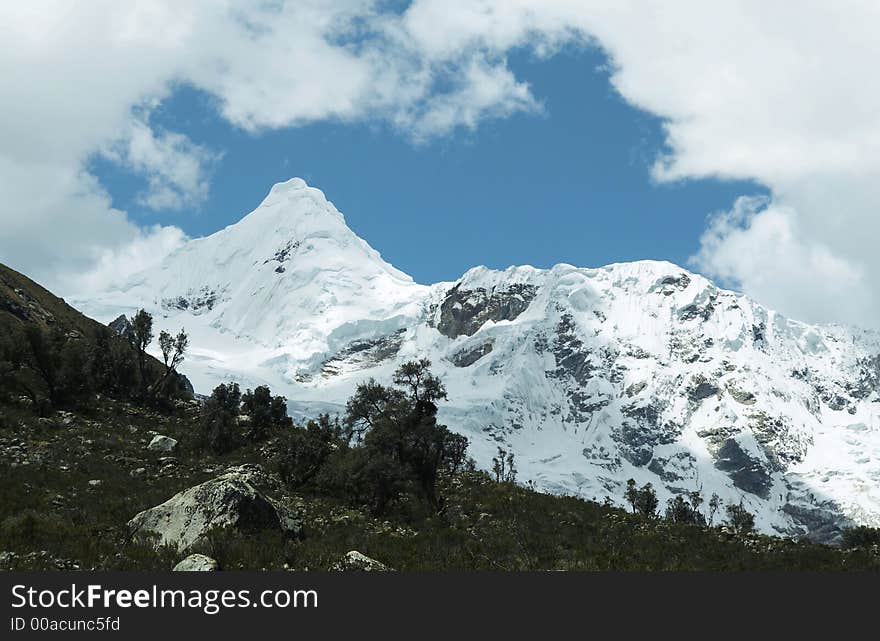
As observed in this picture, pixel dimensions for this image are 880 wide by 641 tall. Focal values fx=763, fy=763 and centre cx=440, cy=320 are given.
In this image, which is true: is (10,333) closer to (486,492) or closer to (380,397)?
(380,397)

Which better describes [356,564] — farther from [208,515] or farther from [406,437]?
[406,437]

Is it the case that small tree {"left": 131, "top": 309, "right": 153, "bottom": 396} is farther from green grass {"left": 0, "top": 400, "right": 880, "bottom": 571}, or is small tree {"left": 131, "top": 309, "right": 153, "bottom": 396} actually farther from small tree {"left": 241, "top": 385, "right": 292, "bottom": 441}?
green grass {"left": 0, "top": 400, "right": 880, "bottom": 571}

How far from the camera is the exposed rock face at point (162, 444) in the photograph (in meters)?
35.6

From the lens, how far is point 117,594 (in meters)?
12.2

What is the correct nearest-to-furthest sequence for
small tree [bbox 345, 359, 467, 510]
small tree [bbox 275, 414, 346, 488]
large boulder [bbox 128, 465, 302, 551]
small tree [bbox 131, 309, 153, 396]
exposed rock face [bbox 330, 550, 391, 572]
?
exposed rock face [bbox 330, 550, 391, 572] → large boulder [bbox 128, 465, 302, 551] → small tree [bbox 345, 359, 467, 510] → small tree [bbox 275, 414, 346, 488] → small tree [bbox 131, 309, 153, 396]

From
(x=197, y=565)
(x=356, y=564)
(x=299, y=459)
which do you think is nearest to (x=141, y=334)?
(x=299, y=459)

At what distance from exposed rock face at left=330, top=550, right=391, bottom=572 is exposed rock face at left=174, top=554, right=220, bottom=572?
2.51 metres

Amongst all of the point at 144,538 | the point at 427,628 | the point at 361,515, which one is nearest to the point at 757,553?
the point at 361,515

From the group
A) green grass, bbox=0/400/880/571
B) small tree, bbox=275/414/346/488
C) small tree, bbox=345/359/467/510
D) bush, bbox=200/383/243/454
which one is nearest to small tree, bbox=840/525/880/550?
green grass, bbox=0/400/880/571

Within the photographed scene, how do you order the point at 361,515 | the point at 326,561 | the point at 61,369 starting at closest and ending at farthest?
the point at 326,561 < the point at 361,515 < the point at 61,369

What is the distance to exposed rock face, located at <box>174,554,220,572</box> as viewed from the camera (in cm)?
1514

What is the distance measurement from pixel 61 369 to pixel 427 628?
38.3 metres

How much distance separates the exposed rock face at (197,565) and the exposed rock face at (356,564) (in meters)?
2.51

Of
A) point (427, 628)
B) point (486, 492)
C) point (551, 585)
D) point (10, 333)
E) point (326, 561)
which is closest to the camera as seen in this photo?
point (427, 628)
